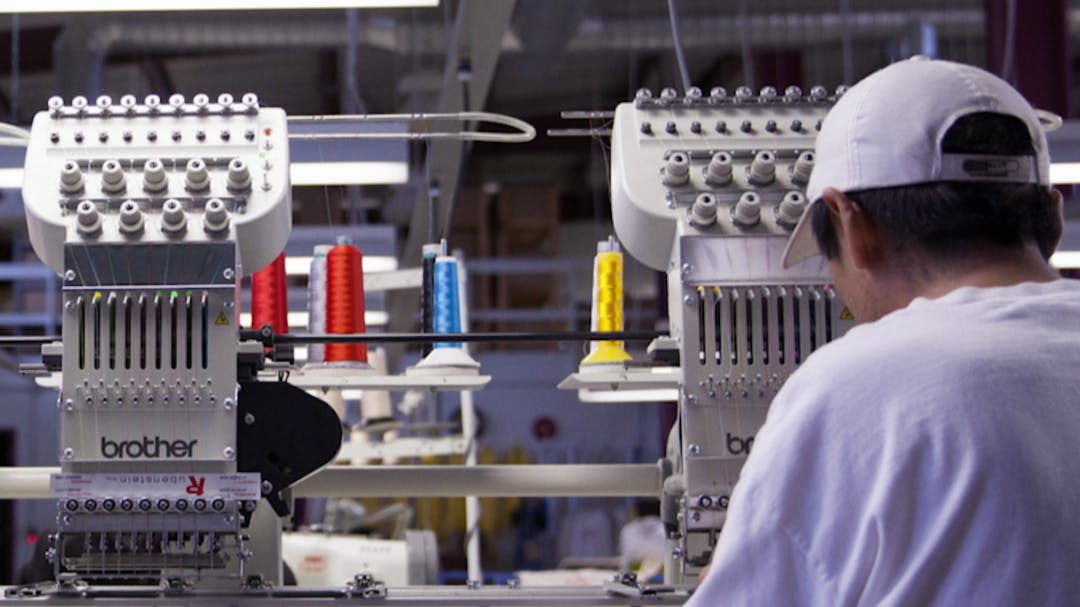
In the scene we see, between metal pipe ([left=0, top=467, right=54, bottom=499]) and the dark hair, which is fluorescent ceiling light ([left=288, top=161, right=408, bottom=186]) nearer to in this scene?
metal pipe ([left=0, top=467, right=54, bottom=499])

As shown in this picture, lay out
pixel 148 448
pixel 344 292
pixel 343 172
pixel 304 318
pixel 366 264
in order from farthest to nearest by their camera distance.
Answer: pixel 304 318 → pixel 366 264 → pixel 343 172 → pixel 344 292 → pixel 148 448

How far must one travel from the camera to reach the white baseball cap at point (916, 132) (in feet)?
4.01

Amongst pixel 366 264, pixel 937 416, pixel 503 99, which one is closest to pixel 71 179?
pixel 937 416

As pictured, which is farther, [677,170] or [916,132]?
[677,170]

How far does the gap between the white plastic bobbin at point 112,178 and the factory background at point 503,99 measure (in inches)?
43.6

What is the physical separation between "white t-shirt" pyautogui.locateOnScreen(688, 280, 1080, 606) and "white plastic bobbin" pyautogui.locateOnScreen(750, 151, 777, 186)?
1.28 m

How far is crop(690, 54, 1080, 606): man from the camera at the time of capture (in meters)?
1.11

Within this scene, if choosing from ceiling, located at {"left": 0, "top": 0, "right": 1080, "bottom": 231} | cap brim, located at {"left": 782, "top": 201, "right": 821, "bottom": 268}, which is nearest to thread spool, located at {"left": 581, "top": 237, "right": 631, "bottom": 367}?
cap brim, located at {"left": 782, "top": 201, "right": 821, "bottom": 268}

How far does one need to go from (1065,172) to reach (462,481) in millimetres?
1924

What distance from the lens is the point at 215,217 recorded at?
2.33m

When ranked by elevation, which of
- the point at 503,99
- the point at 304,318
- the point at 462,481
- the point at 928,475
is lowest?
the point at 462,481

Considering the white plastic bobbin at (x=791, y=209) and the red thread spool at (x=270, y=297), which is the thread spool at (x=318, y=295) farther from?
the white plastic bobbin at (x=791, y=209)

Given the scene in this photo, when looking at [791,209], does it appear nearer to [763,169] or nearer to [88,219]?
[763,169]

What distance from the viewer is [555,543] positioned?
13.8 meters
